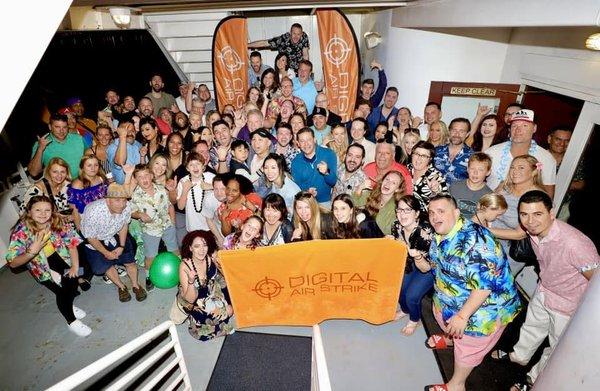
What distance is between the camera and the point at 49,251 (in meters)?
3.44

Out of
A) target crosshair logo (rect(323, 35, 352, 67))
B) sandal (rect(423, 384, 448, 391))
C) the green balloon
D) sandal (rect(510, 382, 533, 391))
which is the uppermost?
target crosshair logo (rect(323, 35, 352, 67))

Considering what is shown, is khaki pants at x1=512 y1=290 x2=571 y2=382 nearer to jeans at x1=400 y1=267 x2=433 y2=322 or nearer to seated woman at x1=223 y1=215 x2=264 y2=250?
jeans at x1=400 y1=267 x2=433 y2=322

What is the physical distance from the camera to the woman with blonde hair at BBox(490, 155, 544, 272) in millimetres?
3285

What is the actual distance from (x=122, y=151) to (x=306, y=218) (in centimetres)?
307

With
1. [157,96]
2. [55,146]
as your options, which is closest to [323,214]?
[55,146]

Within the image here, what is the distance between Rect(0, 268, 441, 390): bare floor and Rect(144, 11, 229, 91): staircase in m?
7.24

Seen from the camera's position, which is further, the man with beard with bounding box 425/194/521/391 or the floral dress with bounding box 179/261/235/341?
the floral dress with bounding box 179/261/235/341

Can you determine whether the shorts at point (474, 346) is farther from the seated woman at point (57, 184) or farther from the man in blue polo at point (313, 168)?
the seated woman at point (57, 184)

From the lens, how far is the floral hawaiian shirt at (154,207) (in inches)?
153

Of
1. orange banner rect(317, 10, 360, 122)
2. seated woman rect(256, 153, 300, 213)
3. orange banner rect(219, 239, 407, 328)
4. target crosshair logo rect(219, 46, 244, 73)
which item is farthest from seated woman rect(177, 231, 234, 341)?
target crosshair logo rect(219, 46, 244, 73)

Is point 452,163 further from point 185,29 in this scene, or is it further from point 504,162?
point 185,29

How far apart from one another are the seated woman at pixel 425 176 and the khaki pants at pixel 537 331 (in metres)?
1.39

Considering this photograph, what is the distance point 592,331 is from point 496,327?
1716mm

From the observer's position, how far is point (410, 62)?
22.0ft
